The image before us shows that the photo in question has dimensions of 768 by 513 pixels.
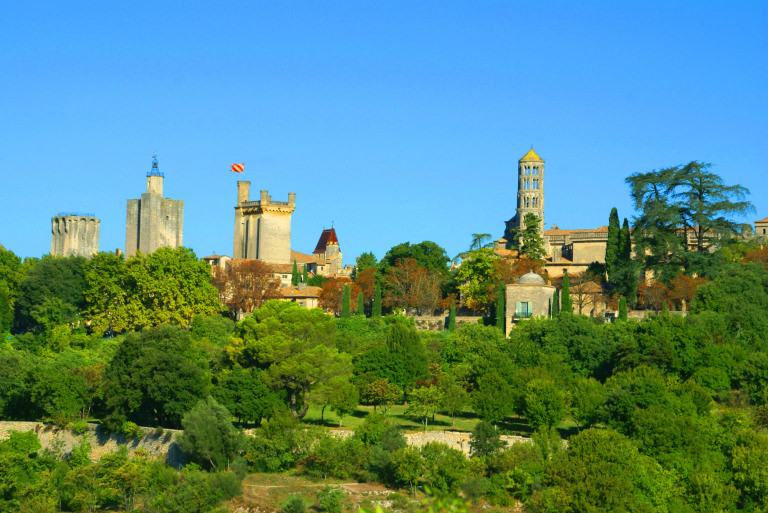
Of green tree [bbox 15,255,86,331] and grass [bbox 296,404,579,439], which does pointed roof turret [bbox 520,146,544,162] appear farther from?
grass [bbox 296,404,579,439]

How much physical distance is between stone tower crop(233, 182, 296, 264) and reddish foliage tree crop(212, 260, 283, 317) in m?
17.8

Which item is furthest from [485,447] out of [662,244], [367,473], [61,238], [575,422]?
[61,238]

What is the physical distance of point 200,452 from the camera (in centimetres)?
4531

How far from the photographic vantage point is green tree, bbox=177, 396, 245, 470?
45.4m

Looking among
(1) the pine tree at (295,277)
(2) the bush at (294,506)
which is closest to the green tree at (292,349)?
(2) the bush at (294,506)

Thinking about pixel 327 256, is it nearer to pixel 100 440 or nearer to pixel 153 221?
pixel 153 221

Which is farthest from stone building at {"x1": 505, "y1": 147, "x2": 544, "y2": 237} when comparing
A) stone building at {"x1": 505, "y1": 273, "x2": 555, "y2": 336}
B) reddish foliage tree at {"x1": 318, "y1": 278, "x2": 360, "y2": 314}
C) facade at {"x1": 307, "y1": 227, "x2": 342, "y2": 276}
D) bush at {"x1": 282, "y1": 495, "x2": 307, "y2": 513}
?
bush at {"x1": 282, "y1": 495, "x2": 307, "y2": 513}

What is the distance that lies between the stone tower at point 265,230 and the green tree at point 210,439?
56709 millimetres

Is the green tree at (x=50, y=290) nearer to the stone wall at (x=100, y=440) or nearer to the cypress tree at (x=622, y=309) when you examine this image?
the stone wall at (x=100, y=440)

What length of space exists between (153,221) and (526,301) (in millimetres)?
29907

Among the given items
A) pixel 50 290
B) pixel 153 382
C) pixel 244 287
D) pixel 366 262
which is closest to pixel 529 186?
pixel 366 262

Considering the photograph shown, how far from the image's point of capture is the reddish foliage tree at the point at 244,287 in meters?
81.2

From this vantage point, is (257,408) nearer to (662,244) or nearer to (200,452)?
(200,452)

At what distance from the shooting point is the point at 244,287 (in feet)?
269
